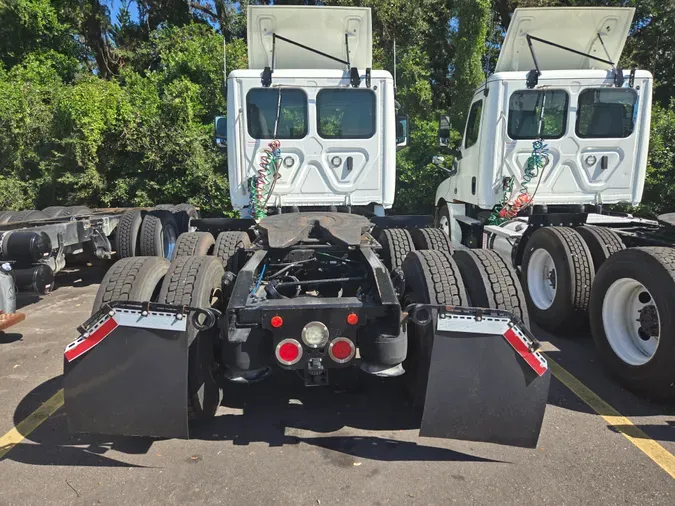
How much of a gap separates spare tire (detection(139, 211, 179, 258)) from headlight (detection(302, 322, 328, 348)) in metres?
4.84

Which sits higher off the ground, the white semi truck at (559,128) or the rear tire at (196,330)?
the white semi truck at (559,128)

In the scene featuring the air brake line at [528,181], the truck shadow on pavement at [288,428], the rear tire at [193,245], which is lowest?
the truck shadow on pavement at [288,428]

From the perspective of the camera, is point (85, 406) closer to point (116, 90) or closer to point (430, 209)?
point (430, 209)

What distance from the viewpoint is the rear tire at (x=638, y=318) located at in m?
3.47

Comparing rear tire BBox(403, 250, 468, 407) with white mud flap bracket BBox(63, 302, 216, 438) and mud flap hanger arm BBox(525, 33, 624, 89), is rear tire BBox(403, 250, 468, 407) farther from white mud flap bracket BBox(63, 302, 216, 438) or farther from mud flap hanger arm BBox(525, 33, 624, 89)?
mud flap hanger arm BBox(525, 33, 624, 89)

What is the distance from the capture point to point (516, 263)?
642 centimetres

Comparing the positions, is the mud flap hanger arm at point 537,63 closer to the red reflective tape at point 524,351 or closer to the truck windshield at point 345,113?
the truck windshield at point 345,113

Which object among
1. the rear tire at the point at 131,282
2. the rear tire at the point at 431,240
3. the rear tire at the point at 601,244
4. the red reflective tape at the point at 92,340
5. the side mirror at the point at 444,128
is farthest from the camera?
the side mirror at the point at 444,128

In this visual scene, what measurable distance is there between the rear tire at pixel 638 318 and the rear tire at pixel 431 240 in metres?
1.47

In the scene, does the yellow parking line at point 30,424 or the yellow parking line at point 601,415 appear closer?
the yellow parking line at point 601,415

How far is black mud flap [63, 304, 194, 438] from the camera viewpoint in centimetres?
274

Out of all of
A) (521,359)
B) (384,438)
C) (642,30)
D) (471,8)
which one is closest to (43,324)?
(384,438)

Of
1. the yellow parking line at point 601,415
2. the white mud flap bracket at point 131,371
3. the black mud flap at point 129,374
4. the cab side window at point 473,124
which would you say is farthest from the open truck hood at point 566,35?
the black mud flap at point 129,374

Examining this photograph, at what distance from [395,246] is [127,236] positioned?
4.14 metres
